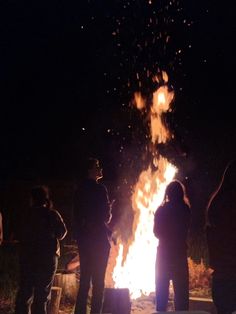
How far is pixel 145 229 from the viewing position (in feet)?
34.3

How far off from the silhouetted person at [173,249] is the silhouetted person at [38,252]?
4.25 ft

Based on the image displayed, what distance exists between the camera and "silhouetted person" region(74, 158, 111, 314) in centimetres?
645

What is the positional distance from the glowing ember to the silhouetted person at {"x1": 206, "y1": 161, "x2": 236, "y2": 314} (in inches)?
162

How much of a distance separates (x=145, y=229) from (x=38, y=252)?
4.63 meters

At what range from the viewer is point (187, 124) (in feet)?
76.2

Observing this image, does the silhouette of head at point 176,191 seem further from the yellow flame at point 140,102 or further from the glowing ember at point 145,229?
the yellow flame at point 140,102

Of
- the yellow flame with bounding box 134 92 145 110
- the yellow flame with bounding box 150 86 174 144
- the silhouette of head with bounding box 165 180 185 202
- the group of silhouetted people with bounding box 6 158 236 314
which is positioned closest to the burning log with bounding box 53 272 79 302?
the group of silhouetted people with bounding box 6 158 236 314

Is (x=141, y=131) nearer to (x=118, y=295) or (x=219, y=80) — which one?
(x=219, y=80)

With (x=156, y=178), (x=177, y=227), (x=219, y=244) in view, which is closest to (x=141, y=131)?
(x=156, y=178)

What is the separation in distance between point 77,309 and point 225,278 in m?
2.46

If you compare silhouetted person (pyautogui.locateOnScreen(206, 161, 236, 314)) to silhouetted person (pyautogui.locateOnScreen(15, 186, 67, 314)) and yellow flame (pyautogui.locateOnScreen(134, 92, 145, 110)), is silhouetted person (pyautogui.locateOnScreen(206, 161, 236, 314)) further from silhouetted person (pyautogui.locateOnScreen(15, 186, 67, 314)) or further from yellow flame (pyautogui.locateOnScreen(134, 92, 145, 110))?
yellow flame (pyautogui.locateOnScreen(134, 92, 145, 110))

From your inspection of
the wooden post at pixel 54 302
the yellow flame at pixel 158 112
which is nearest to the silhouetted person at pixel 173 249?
the wooden post at pixel 54 302

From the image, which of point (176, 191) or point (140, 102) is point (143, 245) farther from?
point (140, 102)

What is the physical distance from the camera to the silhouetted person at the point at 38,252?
6.08m
